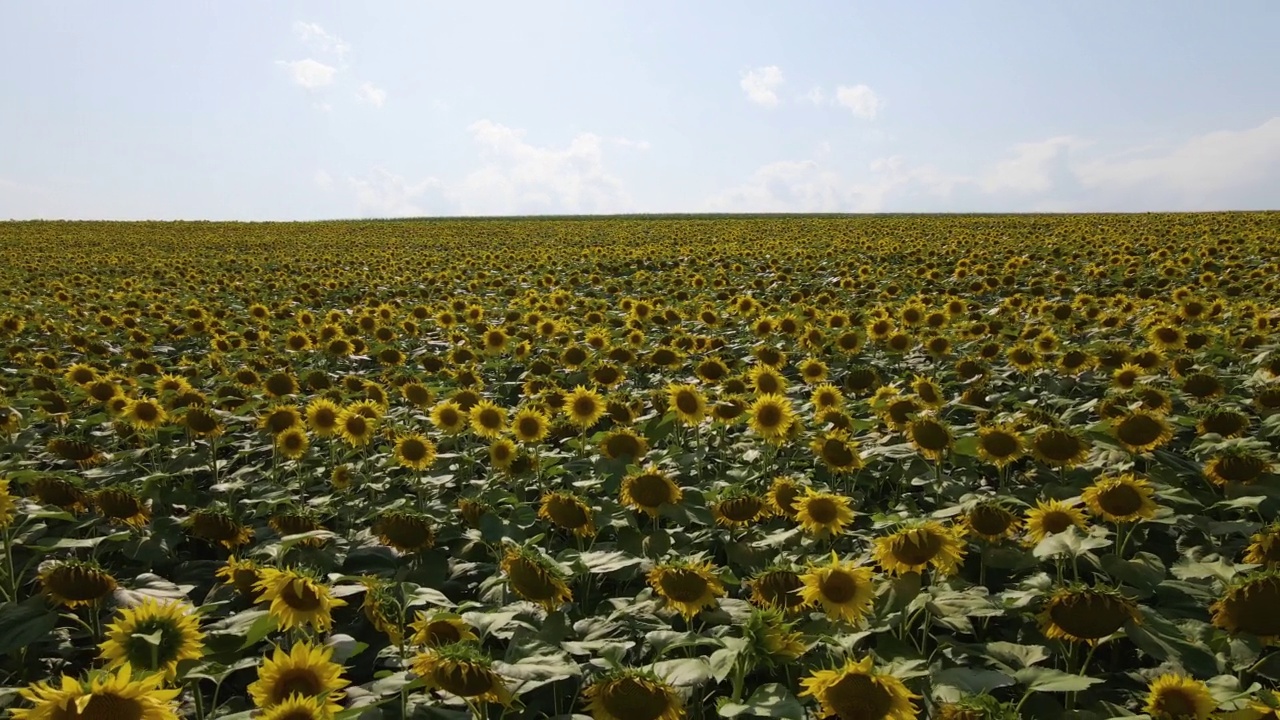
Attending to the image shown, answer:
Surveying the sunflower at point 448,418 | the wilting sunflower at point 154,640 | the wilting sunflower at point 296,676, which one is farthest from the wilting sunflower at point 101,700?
the sunflower at point 448,418

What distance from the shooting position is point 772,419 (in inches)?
187

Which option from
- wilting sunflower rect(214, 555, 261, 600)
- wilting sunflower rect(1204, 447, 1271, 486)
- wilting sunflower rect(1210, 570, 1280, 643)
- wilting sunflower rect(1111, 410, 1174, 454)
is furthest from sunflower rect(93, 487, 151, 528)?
wilting sunflower rect(1204, 447, 1271, 486)

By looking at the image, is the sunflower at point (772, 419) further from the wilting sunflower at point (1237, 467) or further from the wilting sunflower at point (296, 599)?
the wilting sunflower at point (296, 599)

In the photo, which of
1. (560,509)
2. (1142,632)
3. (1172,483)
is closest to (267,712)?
A: (560,509)

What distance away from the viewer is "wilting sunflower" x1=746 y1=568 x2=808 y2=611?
2.89 m

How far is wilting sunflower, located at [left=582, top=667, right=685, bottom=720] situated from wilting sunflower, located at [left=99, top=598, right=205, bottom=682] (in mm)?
1263

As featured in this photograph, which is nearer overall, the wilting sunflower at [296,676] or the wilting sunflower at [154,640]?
the wilting sunflower at [296,676]

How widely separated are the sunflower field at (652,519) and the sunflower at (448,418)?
35 millimetres

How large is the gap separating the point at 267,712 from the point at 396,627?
68 centimetres

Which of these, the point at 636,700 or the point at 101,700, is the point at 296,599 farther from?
the point at 636,700

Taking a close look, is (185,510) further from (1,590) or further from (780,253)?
(780,253)

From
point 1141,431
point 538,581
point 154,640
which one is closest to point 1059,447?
point 1141,431

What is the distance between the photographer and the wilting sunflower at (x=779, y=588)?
2893 mm

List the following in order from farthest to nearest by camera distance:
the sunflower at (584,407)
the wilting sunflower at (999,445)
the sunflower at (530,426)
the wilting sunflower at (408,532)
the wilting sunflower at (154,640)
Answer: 1. the sunflower at (584,407)
2. the sunflower at (530,426)
3. the wilting sunflower at (999,445)
4. the wilting sunflower at (408,532)
5. the wilting sunflower at (154,640)
